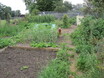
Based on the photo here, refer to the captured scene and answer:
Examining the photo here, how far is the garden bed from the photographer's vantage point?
10.1 ft

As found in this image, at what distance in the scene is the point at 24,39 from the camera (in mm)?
6352

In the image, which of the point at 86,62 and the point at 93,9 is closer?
the point at 86,62

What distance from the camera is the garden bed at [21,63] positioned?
308 centimetres

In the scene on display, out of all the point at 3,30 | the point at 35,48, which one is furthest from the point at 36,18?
the point at 35,48

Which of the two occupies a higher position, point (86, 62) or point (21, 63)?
point (86, 62)

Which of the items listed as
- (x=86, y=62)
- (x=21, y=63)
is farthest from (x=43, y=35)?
(x=86, y=62)

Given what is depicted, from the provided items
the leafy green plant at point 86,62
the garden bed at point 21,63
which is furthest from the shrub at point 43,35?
the leafy green plant at point 86,62

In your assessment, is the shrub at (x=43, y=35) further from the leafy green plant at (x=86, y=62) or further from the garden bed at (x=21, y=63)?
the leafy green plant at (x=86, y=62)

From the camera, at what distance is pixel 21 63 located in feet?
12.3

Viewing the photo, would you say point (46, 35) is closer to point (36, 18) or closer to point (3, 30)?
point (3, 30)

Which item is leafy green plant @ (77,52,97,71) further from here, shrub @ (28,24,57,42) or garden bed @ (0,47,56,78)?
shrub @ (28,24,57,42)

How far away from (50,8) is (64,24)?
17.8 metres

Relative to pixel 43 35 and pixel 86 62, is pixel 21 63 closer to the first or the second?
pixel 86 62

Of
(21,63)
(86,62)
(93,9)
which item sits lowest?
(21,63)
